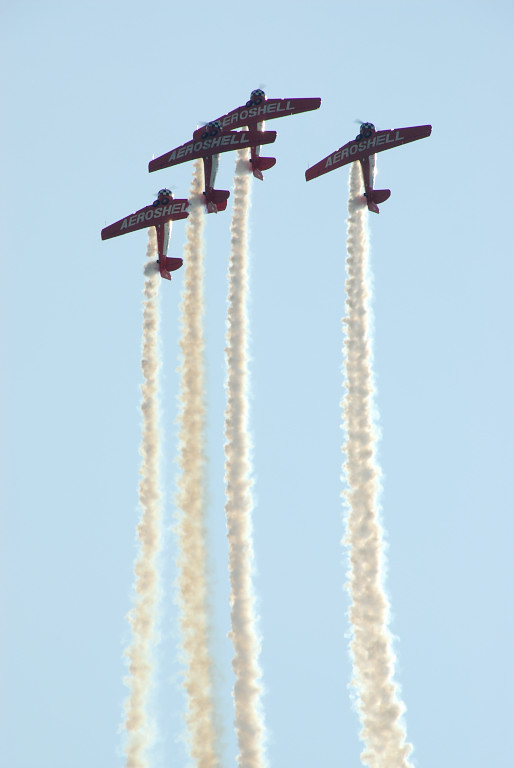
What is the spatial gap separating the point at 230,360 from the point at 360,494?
988 cm

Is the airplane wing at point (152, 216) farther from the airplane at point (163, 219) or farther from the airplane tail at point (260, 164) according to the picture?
the airplane tail at point (260, 164)

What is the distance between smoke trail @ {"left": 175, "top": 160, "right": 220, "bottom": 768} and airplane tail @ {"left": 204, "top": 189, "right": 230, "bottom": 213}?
77cm

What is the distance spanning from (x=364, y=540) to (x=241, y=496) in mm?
6710

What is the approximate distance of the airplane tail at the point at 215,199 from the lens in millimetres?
87062

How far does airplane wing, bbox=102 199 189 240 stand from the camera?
88.5 metres

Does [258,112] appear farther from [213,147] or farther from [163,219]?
[163,219]

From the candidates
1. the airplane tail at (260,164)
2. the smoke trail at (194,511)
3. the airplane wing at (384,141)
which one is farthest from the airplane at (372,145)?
the smoke trail at (194,511)

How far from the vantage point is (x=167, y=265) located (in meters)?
88.0

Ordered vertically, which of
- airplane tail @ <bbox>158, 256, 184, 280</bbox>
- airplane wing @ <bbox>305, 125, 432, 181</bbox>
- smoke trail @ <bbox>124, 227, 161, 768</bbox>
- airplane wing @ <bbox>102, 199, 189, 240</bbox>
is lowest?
smoke trail @ <bbox>124, 227, 161, 768</bbox>

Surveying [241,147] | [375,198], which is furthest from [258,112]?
[375,198]

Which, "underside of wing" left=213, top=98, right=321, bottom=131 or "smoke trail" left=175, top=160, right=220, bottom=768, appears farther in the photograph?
"underside of wing" left=213, top=98, right=321, bottom=131

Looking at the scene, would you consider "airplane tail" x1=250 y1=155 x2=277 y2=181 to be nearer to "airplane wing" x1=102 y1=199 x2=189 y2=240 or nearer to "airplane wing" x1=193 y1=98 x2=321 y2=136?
"airplane wing" x1=193 y1=98 x2=321 y2=136

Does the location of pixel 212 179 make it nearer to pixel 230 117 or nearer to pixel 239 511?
pixel 230 117

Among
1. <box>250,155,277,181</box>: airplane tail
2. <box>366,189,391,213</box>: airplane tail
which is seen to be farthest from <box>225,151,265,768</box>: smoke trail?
<box>366,189,391,213</box>: airplane tail
